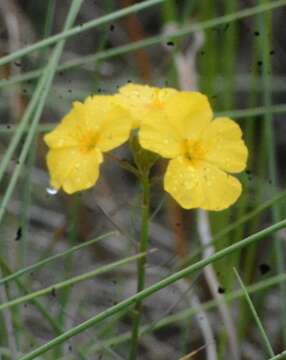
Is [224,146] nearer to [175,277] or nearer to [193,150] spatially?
[193,150]

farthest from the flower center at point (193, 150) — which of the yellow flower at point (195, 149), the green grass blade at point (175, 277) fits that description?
the green grass blade at point (175, 277)

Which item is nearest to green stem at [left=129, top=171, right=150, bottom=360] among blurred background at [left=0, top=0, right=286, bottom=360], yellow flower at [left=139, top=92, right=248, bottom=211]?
yellow flower at [left=139, top=92, right=248, bottom=211]

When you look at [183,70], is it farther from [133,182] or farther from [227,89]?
[133,182]

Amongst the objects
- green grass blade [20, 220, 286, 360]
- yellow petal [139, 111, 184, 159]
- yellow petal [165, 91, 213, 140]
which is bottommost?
green grass blade [20, 220, 286, 360]

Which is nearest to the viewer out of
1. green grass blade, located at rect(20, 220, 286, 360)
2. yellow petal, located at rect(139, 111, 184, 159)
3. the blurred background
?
green grass blade, located at rect(20, 220, 286, 360)

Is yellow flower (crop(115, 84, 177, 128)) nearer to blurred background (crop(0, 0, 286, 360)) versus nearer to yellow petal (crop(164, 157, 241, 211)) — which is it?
yellow petal (crop(164, 157, 241, 211))

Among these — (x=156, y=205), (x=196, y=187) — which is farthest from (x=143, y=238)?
(x=156, y=205)

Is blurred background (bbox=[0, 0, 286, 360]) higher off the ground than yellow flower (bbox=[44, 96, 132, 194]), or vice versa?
blurred background (bbox=[0, 0, 286, 360])
